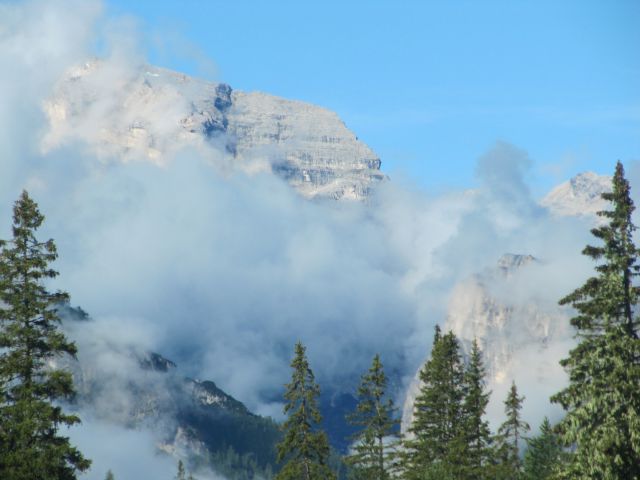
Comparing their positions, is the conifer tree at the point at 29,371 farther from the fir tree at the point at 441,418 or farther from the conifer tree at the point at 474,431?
the conifer tree at the point at 474,431

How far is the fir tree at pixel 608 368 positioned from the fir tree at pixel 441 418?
1238 inches

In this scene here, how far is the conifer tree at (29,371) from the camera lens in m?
48.4

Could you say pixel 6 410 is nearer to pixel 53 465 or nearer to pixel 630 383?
pixel 53 465

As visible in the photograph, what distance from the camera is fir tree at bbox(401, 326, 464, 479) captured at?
248 ft

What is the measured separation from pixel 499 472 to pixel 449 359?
7350mm

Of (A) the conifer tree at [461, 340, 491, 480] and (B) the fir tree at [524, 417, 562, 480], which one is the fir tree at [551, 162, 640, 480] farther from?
(B) the fir tree at [524, 417, 562, 480]

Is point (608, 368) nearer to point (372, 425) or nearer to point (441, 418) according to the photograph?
point (441, 418)

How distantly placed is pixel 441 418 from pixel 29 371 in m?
34.8

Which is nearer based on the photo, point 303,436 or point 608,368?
point 608,368

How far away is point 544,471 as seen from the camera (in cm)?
9375

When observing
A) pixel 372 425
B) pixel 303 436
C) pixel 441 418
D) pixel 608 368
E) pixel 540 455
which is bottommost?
pixel 608 368

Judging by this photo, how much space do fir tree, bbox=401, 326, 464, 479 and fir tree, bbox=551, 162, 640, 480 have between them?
31.4 m

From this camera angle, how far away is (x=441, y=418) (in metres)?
78.2

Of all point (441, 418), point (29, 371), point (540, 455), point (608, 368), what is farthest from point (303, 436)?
point (540, 455)
